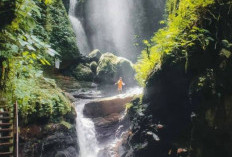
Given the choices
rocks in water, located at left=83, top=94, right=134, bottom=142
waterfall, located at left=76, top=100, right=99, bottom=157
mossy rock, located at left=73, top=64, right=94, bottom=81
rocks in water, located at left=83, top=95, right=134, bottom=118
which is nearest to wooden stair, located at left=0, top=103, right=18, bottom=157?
waterfall, located at left=76, top=100, right=99, bottom=157

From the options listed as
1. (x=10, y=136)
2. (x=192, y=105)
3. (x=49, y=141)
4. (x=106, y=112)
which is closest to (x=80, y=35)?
(x=106, y=112)

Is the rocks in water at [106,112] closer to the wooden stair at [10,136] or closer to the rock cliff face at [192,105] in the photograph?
the rock cliff face at [192,105]

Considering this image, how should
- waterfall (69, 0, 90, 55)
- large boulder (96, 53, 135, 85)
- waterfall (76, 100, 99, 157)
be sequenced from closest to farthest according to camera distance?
waterfall (76, 100, 99, 157) < large boulder (96, 53, 135, 85) < waterfall (69, 0, 90, 55)

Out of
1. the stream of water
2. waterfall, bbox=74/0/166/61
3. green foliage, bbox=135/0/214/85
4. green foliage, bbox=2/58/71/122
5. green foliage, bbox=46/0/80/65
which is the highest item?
waterfall, bbox=74/0/166/61

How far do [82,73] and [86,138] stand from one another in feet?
31.8

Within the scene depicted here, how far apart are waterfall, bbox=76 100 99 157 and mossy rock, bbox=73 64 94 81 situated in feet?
25.1

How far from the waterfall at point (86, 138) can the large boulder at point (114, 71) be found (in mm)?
7588

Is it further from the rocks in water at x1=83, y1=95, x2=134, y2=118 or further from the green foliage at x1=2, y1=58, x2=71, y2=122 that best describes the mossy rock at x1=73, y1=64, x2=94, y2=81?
the green foliage at x1=2, y1=58, x2=71, y2=122

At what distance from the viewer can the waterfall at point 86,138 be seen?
9.70 meters

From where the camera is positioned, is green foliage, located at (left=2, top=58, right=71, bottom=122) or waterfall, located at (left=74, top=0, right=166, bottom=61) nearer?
green foliage, located at (left=2, top=58, right=71, bottom=122)

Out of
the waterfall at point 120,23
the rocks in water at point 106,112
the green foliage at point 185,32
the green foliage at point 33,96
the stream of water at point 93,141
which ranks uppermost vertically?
the waterfall at point 120,23

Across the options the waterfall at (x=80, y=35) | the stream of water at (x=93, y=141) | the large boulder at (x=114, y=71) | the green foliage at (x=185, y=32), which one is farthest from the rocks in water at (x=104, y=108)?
the waterfall at (x=80, y=35)

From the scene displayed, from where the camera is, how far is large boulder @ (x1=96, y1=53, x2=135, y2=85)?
18.8m

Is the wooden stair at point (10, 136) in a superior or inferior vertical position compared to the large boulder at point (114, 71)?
inferior
